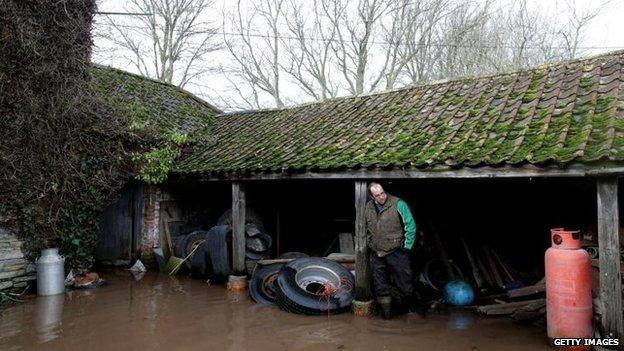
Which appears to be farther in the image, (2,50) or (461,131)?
(2,50)

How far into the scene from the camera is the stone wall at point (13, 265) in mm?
8414

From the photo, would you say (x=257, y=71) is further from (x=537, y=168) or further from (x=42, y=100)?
(x=537, y=168)

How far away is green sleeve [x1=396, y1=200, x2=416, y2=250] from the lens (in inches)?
266

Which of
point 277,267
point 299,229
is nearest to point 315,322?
point 277,267

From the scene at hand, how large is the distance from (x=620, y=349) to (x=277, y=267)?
520 centimetres

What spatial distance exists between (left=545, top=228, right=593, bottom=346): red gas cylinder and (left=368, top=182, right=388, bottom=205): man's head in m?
2.33

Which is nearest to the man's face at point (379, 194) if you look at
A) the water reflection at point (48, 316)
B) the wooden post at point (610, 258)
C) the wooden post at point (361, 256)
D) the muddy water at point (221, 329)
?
the wooden post at point (361, 256)

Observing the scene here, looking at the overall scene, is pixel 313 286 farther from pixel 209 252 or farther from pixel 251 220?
pixel 251 220

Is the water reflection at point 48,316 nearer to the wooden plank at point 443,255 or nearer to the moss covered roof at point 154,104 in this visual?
the moss covered roof at point 154,104

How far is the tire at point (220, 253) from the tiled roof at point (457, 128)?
1.27 m

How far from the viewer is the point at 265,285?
823 centimetres

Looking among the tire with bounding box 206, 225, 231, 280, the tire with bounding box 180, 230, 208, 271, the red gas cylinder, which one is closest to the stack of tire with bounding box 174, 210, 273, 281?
the tire with bounding box 206, 225, 231, 280

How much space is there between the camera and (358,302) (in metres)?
7.23

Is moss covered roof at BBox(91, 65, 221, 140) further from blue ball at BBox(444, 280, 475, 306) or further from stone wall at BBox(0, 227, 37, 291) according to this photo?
blue ball at BBox(444, 280, 475, 306)
